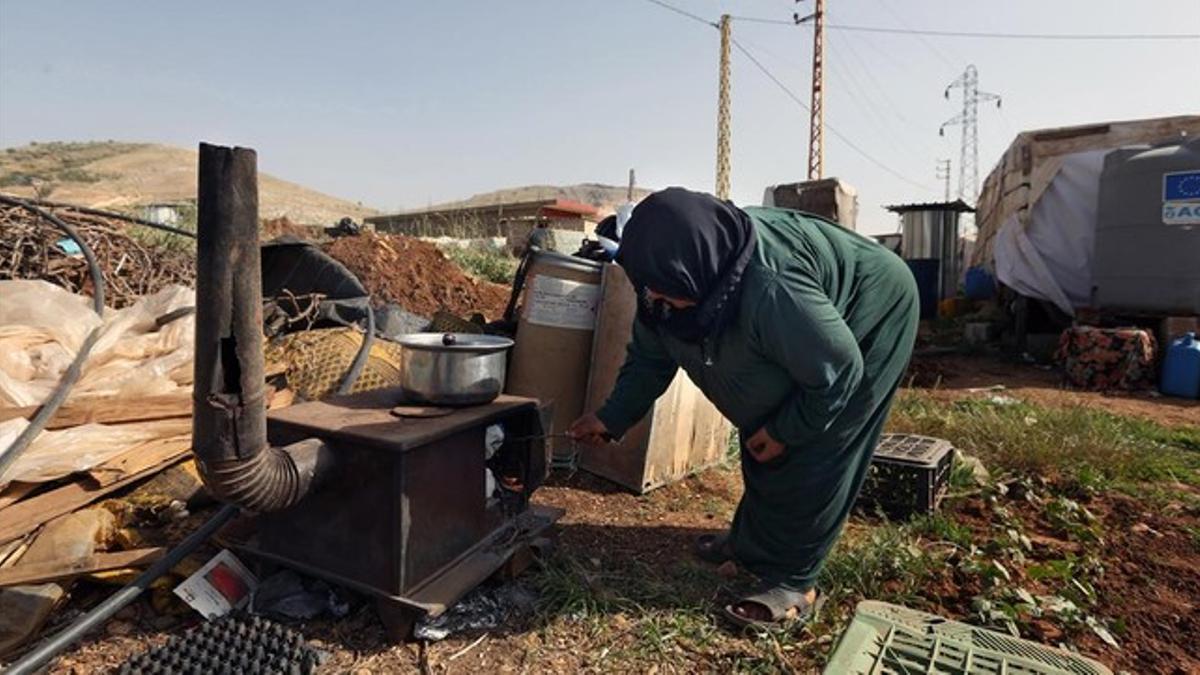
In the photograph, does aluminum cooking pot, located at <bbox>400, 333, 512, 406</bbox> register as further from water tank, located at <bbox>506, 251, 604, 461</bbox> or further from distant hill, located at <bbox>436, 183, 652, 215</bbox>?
distant hill, located at <bbox>436, 183, 652, 215</bbox>

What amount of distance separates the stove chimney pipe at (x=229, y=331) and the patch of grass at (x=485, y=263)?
20.4 feet

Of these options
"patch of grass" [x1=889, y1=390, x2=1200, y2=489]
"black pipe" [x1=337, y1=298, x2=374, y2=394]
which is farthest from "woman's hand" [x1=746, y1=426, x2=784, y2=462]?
"patch of grass" [x1=889, y1=390, x2=1200, y2=489]

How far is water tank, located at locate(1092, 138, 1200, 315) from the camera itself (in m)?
6.87

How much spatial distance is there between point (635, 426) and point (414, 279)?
340 cm

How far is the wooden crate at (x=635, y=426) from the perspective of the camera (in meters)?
3.40

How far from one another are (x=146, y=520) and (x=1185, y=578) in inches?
155

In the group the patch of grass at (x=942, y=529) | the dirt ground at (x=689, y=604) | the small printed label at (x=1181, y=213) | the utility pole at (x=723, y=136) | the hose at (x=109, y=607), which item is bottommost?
the dirt ground at (x=689, y=604)

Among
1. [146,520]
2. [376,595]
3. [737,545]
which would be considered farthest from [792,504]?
[146,520]

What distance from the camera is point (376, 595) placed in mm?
2033

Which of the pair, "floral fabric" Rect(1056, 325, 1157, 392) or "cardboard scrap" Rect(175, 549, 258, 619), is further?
"floral fabric" Rect(1056, 325, 1157, 392)

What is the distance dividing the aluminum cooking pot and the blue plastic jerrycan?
7164 mm

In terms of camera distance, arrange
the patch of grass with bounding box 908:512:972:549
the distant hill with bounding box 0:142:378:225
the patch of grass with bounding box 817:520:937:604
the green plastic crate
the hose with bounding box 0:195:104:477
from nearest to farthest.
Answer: the green plastic crate < the hose with bounding box 0:195:104:477 < the patch of grass with bounding box 817:520:937:604 < the patch of grass with bounding box 908:512:972:549 < the distant hill with bounding box 0:142:378:225

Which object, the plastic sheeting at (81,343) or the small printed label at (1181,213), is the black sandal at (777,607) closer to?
the plastic sheeting at (81,343)

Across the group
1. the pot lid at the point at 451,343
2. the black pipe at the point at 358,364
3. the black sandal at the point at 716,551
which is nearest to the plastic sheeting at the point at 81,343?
the black pipe at the point at 358,364
